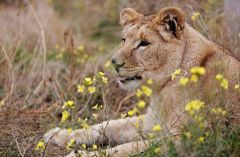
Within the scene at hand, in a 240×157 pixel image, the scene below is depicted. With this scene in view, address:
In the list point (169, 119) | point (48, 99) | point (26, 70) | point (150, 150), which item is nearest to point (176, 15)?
point (169, 119)

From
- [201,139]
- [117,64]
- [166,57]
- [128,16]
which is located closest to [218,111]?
[201,139]

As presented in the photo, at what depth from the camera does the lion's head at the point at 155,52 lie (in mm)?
5676

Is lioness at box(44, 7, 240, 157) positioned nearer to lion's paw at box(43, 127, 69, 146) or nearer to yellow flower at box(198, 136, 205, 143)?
lion's paw at box(43, 127, 69, 146)

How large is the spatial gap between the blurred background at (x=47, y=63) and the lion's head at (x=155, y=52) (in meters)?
0.22

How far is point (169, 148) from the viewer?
4410 millimetres

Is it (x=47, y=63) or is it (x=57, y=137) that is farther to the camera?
(x=47, y=63)

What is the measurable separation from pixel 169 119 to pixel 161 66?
1.75 feet

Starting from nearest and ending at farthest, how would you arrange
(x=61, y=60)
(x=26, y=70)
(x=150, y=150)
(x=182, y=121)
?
(x=150, y=150) → (x=182, y=121) → (x=26, y=70) → (x=61, y=60)

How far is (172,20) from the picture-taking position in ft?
18.5

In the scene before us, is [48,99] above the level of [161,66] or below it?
below

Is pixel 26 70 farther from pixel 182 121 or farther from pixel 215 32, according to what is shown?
pixel 182 121

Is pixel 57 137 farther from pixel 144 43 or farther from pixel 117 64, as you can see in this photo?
pixel 144 43

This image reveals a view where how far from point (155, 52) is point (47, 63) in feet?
11.9

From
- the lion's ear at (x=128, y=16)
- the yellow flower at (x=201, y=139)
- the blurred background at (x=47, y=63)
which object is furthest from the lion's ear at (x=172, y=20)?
the yellow flower at (x=201, y=139)
